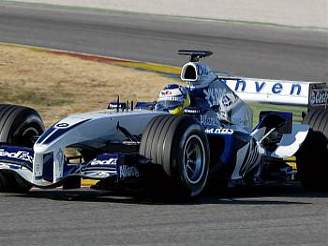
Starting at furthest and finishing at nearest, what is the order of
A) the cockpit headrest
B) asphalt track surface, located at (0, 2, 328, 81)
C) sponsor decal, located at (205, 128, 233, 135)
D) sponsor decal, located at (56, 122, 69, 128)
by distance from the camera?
asphalt track surface, located at (0, 2, 328, 81) → the cockpit headrest → sponsor decal, located at (205, 128, 233, 135) → sponsor decal, located at (56, 122, 69, 128)

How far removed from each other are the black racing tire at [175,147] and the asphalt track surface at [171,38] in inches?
462

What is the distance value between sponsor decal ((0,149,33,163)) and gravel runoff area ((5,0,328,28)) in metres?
20.2

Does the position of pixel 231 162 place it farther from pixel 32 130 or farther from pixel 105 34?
pixel 105 34

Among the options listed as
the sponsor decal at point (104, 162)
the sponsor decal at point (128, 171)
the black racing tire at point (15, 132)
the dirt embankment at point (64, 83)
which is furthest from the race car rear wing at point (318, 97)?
the dirt embankment at point (64, 83)

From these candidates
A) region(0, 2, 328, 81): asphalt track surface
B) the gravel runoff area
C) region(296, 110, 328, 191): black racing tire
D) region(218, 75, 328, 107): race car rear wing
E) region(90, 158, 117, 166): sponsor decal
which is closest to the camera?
region(90, 158, 117, 166): sponsor decal

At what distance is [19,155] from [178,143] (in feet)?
4.76

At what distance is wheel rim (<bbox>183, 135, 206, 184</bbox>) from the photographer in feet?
35.1

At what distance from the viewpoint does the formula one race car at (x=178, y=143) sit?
34.0 ft

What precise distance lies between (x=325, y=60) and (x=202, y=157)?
48.4 ft

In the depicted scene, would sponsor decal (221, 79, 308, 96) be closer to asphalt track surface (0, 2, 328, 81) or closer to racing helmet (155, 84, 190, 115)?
racing helmet (155, 84, 190, 115)

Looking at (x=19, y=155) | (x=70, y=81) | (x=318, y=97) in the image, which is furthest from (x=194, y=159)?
(x=70, y=81)

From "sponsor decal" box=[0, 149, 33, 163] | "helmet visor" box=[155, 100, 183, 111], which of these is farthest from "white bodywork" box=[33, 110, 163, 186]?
Result: "helmet visor" box=[155, 100, 183, 111]

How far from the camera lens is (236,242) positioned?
8.49 meters

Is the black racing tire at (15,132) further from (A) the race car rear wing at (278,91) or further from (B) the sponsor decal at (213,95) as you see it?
(A) the race car rear wing at (278,91)
